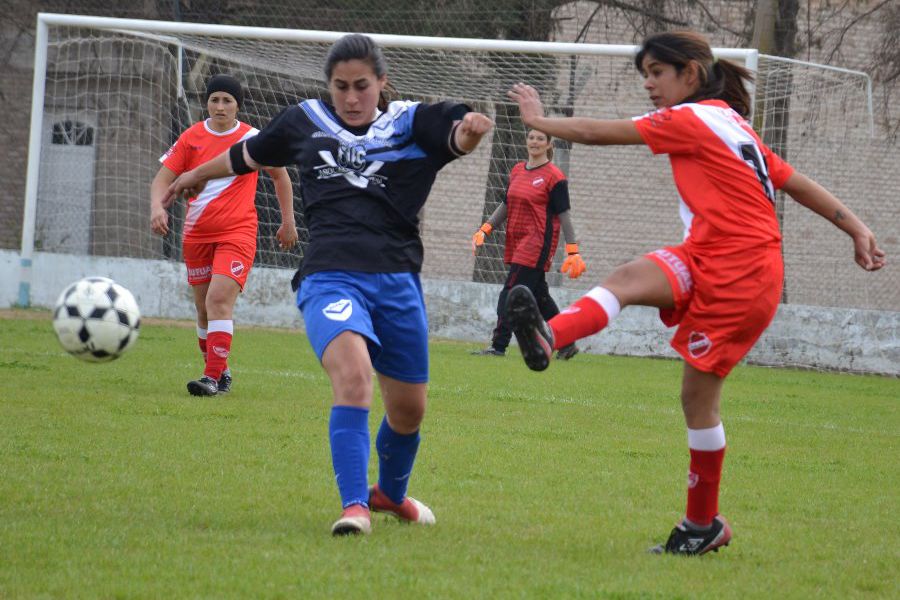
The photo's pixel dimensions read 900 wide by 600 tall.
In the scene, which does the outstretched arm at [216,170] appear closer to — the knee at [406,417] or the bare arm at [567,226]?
the knee at [406,417]

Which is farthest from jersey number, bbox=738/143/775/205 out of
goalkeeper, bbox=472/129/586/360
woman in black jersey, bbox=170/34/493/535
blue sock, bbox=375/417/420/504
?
goalkeeper, bbox=472/129/586/360

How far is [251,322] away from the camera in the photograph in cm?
1653

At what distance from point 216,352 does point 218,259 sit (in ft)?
2.26

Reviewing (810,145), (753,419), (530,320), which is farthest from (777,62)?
(530,320)

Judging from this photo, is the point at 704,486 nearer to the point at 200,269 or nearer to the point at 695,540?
the point at 695,540

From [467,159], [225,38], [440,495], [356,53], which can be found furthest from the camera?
[467,159]

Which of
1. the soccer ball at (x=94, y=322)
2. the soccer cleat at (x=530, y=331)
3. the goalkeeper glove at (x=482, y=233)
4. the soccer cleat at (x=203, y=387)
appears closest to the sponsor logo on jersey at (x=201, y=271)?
the soccer cleat at (x=203, y=387)

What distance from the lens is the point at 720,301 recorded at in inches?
168

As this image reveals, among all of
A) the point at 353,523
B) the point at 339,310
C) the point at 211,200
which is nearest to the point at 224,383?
the point at 211,200

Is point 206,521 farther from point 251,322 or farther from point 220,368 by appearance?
point 251,322

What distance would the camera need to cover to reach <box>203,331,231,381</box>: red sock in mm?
8500

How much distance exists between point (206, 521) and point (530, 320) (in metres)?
1.45

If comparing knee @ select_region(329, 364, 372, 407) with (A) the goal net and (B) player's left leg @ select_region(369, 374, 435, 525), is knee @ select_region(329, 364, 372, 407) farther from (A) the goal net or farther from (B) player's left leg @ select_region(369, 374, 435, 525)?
(A) the goal net

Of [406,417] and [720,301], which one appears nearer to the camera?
[720,301]
